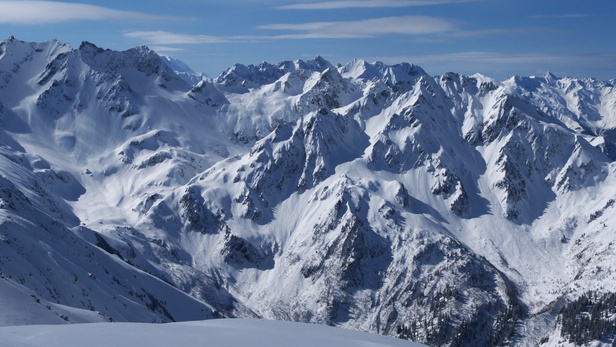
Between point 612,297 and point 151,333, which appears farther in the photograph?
point 612,297

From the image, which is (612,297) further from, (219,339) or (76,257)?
(219,339)

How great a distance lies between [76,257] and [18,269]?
26.6m

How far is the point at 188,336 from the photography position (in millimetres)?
23469

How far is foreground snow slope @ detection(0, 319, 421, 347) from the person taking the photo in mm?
21531

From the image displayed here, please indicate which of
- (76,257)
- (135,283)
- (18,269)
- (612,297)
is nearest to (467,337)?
(612,297)

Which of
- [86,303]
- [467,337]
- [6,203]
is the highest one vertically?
[6,203]

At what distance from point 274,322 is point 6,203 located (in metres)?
93.8

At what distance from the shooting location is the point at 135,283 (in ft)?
407

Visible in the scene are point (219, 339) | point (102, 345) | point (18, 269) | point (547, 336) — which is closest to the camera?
point (102, 345)

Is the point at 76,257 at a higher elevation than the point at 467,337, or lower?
higher

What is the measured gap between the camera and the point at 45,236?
A: 101m

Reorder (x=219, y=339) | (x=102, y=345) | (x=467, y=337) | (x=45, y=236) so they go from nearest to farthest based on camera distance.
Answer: (x=102, y=345) → (x=219, y=339) → (x=45, y=236) → (x=467, y=337)

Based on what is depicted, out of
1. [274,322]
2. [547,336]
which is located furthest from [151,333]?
[547,336]

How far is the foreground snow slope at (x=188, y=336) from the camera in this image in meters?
21.5
